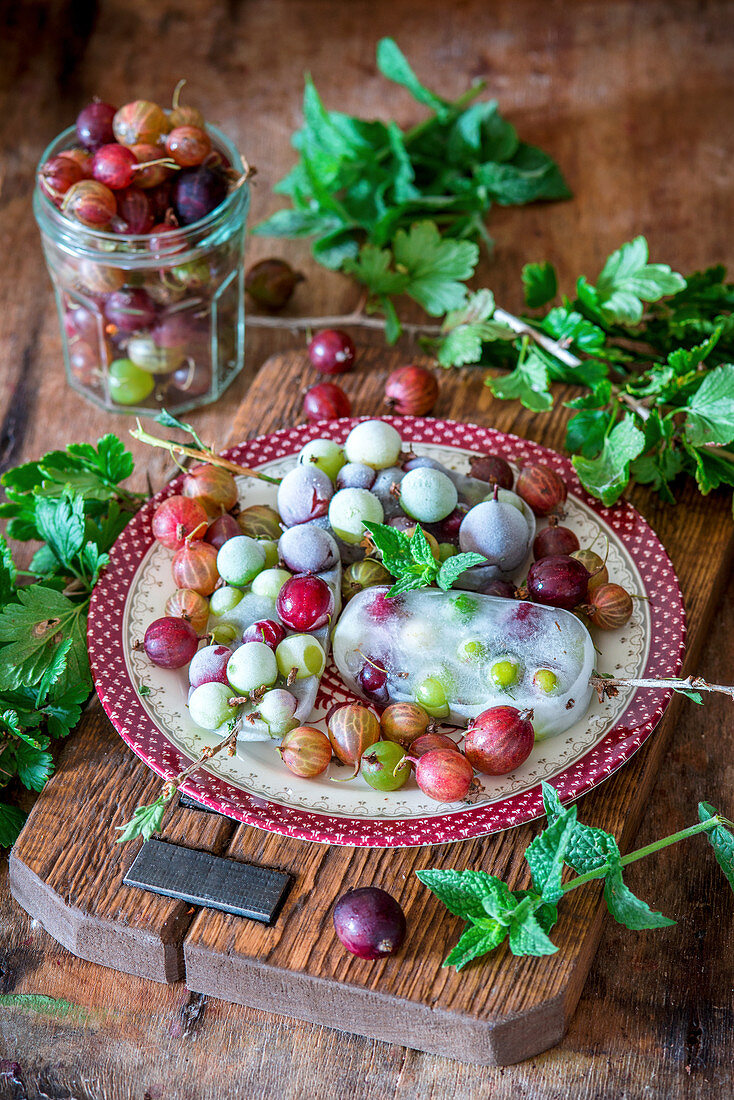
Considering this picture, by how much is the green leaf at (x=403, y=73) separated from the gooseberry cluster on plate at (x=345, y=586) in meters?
0.69

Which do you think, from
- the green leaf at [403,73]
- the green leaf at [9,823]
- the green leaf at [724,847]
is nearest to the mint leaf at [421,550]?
the green leaf at [724,847]

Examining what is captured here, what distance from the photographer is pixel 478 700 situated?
83 centimetres

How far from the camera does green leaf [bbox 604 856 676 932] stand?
73cm

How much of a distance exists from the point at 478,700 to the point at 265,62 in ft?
4.12

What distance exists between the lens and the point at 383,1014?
0.75 metres

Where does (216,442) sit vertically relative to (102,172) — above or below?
below

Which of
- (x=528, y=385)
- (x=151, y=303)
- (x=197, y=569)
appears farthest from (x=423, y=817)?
(x=151, y=303)

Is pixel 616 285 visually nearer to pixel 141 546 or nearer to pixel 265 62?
pixel 141 546

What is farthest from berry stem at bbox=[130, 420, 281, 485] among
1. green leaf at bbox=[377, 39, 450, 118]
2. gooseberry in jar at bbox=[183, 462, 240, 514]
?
green leaf at bbox=[377, 39, 450, 118]

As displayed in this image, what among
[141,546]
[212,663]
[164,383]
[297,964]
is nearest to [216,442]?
[164,383]

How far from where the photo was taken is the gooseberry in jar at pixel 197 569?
913 mm

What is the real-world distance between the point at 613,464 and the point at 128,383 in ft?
1.76

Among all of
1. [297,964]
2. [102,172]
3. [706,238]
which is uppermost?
[102,172]

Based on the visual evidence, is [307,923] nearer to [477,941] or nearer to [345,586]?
[477,941]
